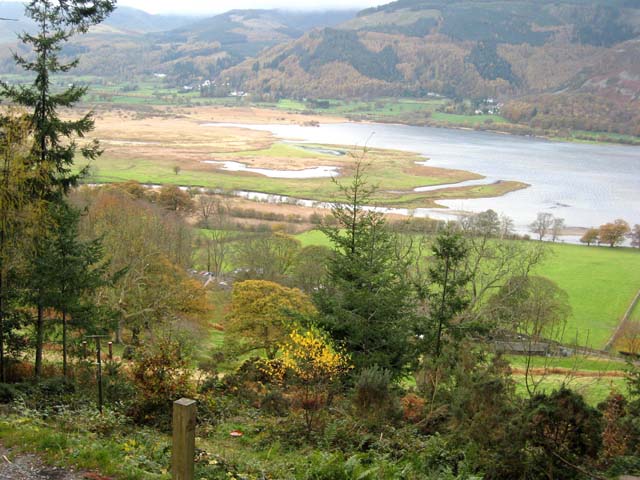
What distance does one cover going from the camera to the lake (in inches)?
2372

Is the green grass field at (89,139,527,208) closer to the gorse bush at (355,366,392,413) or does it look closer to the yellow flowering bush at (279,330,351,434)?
the yellow flowering bush at (279,330,351,434)

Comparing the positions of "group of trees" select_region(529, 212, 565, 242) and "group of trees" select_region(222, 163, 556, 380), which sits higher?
"group of trees" select_region(222, 163, 556, 380)

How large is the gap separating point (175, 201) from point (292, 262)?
53.0ft

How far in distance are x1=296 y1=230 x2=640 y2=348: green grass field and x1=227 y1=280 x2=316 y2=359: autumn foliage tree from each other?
57.2 feet

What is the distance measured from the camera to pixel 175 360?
10906 millimetres

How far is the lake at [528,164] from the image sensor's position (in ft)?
198

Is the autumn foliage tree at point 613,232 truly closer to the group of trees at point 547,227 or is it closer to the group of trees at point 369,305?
the group of trees at point 547,227

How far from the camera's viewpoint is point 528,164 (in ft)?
296

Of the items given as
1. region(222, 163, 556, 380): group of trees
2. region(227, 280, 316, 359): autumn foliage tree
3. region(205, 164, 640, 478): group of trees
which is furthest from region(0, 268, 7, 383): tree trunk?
region(227, 280, 316, 359): autumn foliage tree

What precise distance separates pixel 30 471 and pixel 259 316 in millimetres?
16787

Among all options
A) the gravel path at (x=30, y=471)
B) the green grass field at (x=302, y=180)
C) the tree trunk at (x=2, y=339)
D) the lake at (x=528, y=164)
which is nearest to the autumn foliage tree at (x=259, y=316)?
the lake at (x=528, y=164)

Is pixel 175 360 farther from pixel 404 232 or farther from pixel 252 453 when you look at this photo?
pixel 404 232

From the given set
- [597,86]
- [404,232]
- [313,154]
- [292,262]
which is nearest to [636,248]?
[404,232]

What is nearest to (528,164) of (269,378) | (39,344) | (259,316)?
(259,316)
